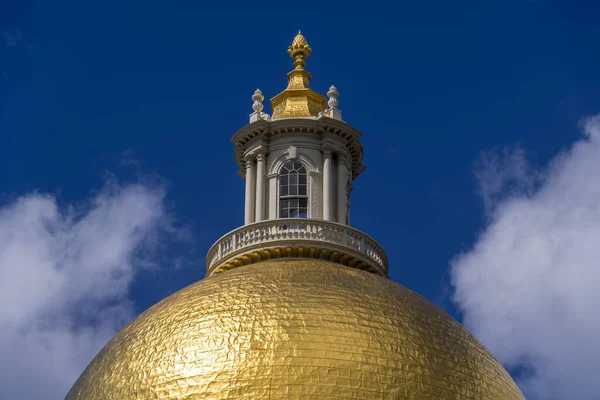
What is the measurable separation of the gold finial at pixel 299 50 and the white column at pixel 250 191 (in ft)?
15.4

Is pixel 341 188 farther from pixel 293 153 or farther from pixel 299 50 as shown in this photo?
pixel 299 50

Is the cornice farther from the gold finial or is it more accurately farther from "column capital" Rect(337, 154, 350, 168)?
the gold finial

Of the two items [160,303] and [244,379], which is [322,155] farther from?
[244,379]

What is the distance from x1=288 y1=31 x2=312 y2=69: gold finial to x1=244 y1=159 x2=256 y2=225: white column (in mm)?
4682

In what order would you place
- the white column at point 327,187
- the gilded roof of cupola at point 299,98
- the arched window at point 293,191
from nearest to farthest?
the white column at point 327,187 < the arched window at point 293,191 < the gilded roof of cupola at point 299,98

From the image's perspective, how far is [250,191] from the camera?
41.6 m

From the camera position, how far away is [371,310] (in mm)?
33656

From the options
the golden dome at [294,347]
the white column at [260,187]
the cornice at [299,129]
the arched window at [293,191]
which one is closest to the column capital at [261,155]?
the white column at [260,187]

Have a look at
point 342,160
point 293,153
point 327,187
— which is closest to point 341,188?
point 327,187

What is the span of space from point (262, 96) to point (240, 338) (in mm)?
12688

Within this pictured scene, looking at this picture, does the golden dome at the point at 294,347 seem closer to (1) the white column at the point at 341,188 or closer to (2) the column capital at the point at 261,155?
(1) the white column at the point at 341,188

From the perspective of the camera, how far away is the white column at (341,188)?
1618 inches

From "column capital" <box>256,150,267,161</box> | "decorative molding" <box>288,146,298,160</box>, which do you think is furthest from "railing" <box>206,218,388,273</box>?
"column capital" <box>256,150,267,161</box>

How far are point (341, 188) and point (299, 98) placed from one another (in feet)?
12.1
